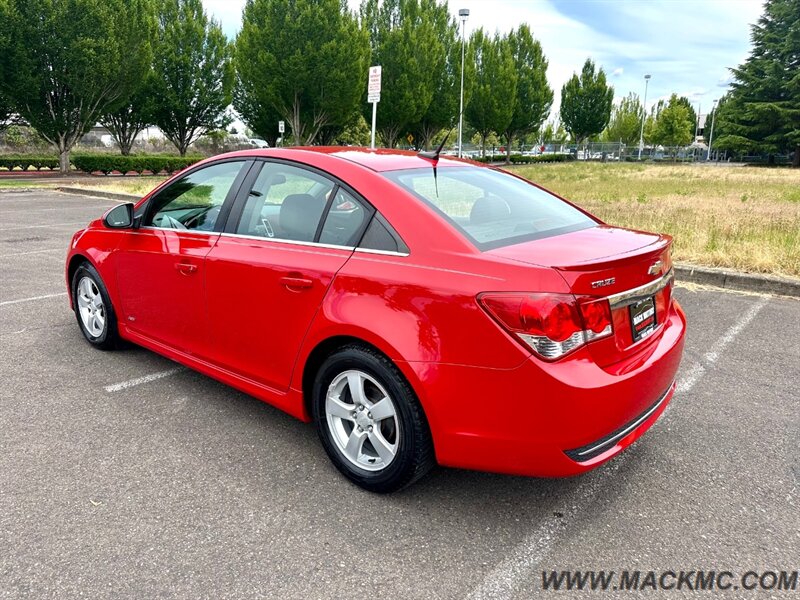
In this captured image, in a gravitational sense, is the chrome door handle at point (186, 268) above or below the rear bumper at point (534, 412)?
above

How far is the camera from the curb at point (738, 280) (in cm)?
644

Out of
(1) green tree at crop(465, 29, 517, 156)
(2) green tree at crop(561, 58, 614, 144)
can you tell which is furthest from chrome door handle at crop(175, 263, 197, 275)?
(2) green tree at crop(561, 58, 614, 144)

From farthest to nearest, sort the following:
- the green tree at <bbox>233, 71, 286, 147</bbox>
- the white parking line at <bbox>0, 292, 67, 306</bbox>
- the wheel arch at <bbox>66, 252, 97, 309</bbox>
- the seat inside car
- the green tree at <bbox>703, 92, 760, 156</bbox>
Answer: the green tree at <bbox>703, 92, 760, 156</bbox>, the green tree at <bbox>233, 71, 286, 147</bbox>, the white parking line at <bbox>0, 292, 67, 306</bbox>, the wheel arch at <bbox>66, 252, 97, 309</bbox>, the seat inside car

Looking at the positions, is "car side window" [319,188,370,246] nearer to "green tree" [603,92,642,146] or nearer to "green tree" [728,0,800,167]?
"green tree" [728,0,800,167]

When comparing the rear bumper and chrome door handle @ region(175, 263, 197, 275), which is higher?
chrome door handle @ region(175, 263, 197, 275)

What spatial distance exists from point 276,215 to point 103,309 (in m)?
1.98

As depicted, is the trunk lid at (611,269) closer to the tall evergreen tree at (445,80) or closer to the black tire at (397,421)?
the black tire at (397,421)

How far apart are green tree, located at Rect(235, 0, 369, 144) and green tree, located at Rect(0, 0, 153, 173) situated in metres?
5.44

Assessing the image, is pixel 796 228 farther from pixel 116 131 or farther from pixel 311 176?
pixel 116 131

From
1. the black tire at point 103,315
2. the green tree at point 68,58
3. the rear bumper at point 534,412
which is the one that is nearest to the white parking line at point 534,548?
the rear bumper at point 534,412

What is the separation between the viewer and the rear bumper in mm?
2248

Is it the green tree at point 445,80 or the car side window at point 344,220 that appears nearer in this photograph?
the car side window at point 344,220

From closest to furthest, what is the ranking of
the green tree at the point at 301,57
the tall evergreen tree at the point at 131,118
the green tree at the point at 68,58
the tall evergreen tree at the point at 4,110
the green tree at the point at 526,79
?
the green tree at the point at 68,58
the tall evergreen tree at the point at 4,110
the green tree at the point at 301,57
the tall evergreen tree at the point at 131,118
the green tree at the point at 526,79

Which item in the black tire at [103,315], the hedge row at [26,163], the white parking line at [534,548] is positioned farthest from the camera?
the hedge row at [26,163]
